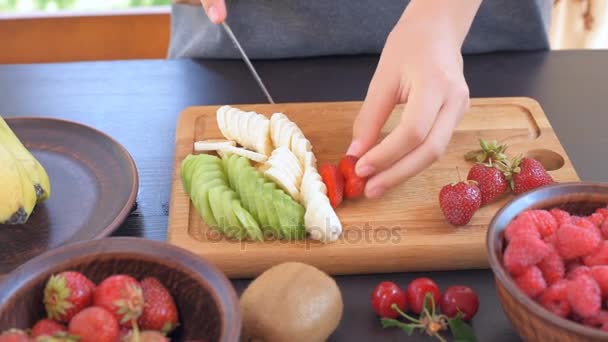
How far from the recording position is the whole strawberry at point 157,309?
894 mm

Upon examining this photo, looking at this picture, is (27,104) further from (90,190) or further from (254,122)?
(254,122)

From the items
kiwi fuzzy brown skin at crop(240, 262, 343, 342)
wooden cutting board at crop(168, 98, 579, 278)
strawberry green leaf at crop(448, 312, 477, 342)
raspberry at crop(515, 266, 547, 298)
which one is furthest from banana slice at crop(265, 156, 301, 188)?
raspberry at crop(515, 266, 547, 298)

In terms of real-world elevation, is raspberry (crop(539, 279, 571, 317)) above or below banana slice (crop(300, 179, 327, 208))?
above

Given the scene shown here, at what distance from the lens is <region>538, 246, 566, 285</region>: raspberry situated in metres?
0.97

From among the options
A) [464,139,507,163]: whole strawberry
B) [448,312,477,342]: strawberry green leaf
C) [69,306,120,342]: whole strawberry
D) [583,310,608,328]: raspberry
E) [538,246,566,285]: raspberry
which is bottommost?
[448,312,477,342]: strawberry green leaf

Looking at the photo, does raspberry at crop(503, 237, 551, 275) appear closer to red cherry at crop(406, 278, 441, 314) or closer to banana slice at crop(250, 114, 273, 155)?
red cherry at crop(406, 278, 441, 314)

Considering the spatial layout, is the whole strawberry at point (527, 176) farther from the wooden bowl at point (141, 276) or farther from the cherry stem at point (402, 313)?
the wooden bowl at point (141, 276)

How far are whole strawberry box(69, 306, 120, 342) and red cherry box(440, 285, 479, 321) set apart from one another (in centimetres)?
58

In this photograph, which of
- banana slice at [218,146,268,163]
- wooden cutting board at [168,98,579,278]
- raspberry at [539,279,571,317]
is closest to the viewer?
raspberry at [539,279,571,317]

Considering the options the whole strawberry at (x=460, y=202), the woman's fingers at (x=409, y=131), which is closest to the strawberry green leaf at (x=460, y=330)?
the whole strawberry at (x=460, y=202)

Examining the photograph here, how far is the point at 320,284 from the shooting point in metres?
1.03

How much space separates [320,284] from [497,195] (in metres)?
0.55

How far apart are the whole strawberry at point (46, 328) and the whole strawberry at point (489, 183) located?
2.92 ft

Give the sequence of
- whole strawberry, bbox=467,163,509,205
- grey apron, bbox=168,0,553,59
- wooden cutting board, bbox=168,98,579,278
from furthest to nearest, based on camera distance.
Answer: grey apron, bbox=168,0,553,59 → whole strawberry, bbox=467,163,509,205 → wooden cutting board, bbox=168,98,579,278
